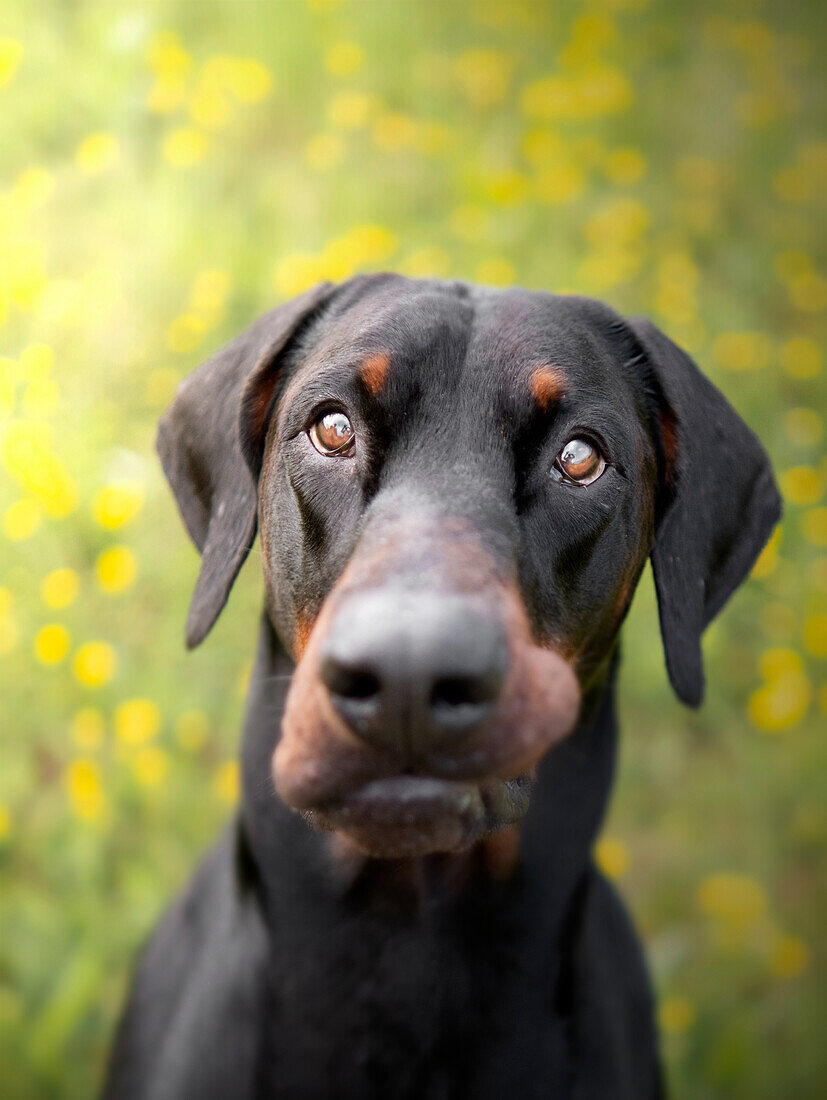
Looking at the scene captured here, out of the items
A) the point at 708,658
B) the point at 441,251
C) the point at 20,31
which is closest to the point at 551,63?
the point at 441,251

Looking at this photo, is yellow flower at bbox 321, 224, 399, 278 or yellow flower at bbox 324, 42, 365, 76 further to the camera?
yellow flower at bbox 324, 42, 365, 76

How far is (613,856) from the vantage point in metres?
3.48

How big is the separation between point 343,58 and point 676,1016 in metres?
3.65

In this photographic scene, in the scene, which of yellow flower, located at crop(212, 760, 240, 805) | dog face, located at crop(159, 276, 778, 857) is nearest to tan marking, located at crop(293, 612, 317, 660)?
dog face, located at crop(159, 276, 778, 857)

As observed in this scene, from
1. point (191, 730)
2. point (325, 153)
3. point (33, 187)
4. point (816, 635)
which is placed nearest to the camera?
point (191, 730)

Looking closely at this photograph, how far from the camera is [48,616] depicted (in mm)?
3004

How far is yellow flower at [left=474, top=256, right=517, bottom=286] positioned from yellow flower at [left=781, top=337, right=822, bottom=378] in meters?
1.17

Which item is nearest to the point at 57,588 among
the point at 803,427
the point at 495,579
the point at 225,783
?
the point at 225,783

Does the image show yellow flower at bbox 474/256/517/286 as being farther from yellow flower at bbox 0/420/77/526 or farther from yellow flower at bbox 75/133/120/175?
yellow flower at bbox 0/420/77/526

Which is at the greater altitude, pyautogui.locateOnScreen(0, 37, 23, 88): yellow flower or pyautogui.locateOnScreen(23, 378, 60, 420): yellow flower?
pyautogui.locateOnScreen(0, 37, 23, 88): yellow flower

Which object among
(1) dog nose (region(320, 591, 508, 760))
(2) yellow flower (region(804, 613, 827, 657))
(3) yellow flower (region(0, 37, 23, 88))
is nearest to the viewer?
(1) dog nose (region(320, 591, 508, 760))

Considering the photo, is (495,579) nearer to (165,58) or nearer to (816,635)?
(816,635)

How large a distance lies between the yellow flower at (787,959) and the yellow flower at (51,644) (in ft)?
8.10

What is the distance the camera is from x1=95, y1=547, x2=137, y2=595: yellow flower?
9.56 feet
